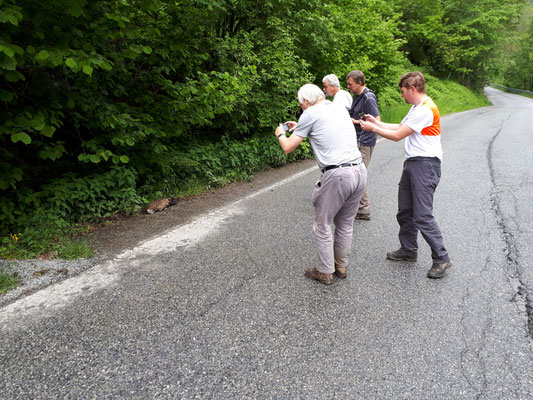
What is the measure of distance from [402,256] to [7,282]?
4.11 meters

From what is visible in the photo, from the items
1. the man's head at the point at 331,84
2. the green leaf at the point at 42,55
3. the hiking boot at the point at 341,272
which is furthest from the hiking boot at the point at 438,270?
the green leaf at the point at 42,55

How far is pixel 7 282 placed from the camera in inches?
122

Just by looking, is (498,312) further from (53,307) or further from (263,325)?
(53,307)

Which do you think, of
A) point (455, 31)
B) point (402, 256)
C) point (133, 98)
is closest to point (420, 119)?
point (402, 256)

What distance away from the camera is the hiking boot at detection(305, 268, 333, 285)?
335 centimetres

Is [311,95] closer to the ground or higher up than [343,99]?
higher up

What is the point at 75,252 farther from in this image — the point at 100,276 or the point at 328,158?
the point at 328,158

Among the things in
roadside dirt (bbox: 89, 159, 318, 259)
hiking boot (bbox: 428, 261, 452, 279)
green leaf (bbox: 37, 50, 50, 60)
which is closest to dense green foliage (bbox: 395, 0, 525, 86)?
roadside dirt (bbox: 89, 159, 318, 259)

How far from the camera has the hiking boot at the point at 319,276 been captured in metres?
3.35

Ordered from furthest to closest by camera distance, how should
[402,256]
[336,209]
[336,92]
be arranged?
[336,92], [402,256], [336,209]

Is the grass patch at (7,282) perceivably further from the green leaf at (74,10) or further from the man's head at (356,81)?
the man's head at (356,81)

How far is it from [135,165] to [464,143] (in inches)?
423

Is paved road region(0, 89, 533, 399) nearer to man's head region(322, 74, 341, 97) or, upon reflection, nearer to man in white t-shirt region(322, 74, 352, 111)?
man in white t-shirt region(322, 74, 352, 111)

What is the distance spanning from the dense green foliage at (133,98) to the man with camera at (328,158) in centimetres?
201
